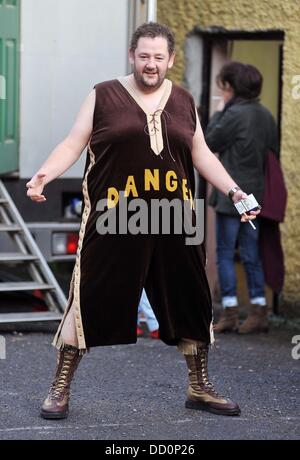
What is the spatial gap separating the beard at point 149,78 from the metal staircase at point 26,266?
2.86 meters

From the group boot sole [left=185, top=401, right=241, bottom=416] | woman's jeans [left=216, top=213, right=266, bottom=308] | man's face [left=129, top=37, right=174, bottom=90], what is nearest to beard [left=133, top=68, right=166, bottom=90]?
man's face [left=129, top=37, right=174, bottom=90]

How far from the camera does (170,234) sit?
6.10 metres

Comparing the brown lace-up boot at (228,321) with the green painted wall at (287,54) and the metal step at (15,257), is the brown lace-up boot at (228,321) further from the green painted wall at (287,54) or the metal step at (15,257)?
the metal step at (15,257)

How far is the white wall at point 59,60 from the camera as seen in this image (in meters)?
8.94

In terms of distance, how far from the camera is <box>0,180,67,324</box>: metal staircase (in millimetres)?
8500

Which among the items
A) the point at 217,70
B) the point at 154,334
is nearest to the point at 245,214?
the point at 154,334

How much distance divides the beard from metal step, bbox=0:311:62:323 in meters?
2.84

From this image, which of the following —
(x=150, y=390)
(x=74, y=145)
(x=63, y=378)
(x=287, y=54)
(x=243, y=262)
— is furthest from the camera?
(x=287, y=54)

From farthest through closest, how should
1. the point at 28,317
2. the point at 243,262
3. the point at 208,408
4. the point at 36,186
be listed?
the point at 243,262, the point at 28,317, the point at 208,408, the point at 36,186

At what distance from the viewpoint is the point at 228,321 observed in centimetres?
901

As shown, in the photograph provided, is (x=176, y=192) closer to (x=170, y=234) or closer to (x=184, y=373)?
(x=170, y=234)

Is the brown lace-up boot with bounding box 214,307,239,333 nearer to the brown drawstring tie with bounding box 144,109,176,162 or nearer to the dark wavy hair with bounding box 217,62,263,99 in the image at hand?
the dark wavy hair with bounding box 217,62,263,99

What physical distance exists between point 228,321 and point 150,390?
218 centimetres

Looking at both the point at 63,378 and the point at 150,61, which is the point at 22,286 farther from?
the point at 150,61
